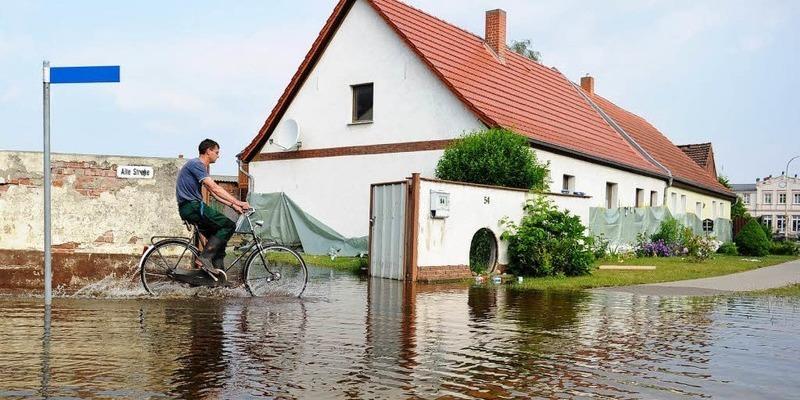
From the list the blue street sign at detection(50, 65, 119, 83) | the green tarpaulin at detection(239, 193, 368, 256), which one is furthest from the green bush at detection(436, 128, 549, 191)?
the blue street sign at detection(50, 65, 119, 83)

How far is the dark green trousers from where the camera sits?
32.3ft

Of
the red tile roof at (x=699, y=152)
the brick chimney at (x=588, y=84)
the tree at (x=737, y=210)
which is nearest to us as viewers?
the brick chimney at (x=588, y=84)

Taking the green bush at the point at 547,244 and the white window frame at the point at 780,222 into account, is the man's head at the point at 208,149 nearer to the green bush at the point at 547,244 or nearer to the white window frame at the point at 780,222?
the green bush at the point at 547,244

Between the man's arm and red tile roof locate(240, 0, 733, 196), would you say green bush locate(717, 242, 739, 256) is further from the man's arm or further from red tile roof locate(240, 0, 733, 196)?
the man's arm

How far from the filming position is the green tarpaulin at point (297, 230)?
22609 mm

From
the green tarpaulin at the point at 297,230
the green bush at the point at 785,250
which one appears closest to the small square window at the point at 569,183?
the green tarpaulin at the point at 297,230

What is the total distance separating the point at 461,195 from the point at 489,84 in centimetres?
939

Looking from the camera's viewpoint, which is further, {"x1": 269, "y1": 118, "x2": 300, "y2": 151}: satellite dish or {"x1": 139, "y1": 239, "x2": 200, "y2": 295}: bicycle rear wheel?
{"x1": 269, "y1": 118, "x2": 300, "y2": 151}: satellite dish

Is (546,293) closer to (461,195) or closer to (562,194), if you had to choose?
(461,195)

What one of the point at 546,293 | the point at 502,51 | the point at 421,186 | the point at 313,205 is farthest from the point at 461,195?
the point at 502,51

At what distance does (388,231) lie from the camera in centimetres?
1568

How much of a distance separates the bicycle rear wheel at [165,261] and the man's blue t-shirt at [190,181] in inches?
22.8

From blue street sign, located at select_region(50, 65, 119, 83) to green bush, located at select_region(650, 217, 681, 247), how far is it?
24242 millimetres

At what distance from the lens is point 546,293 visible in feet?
42.6
